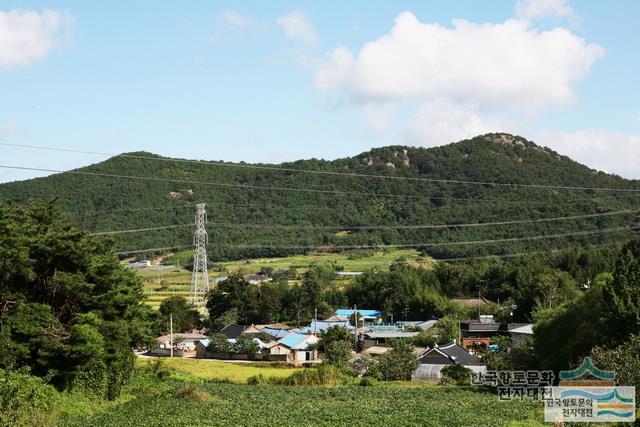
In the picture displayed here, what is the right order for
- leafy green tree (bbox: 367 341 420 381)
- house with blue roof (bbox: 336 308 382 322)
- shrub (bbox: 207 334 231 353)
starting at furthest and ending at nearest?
1. house with blue roof (bbox: 336 308 382 322)
2. shrub (bbox: 207 334 231 353)
3. leafy green tree (bbox: 367 341 420 381)

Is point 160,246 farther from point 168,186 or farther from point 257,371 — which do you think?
point 257,371

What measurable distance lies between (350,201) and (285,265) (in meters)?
25.6

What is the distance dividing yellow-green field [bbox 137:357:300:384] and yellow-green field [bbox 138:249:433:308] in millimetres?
38601

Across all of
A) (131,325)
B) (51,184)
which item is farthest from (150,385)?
(51,184)

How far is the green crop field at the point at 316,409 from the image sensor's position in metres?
19.8

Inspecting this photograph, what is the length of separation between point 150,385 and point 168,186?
303 ft

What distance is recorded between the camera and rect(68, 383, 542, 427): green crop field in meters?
19.8

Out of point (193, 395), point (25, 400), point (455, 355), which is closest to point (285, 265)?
point (455, 355)

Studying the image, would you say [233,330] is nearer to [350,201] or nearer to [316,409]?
[316,409]

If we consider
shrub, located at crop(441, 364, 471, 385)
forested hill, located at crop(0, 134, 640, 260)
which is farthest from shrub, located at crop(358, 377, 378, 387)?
forested hill, located at crop(0, 134, 640, 260)

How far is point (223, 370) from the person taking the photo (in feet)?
136

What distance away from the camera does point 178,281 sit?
90.9 metres

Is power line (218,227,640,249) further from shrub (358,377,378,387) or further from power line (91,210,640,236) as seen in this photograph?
shrub (358,377,378,387)

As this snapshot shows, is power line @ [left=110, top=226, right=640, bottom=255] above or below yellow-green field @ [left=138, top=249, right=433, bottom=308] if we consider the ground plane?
above
